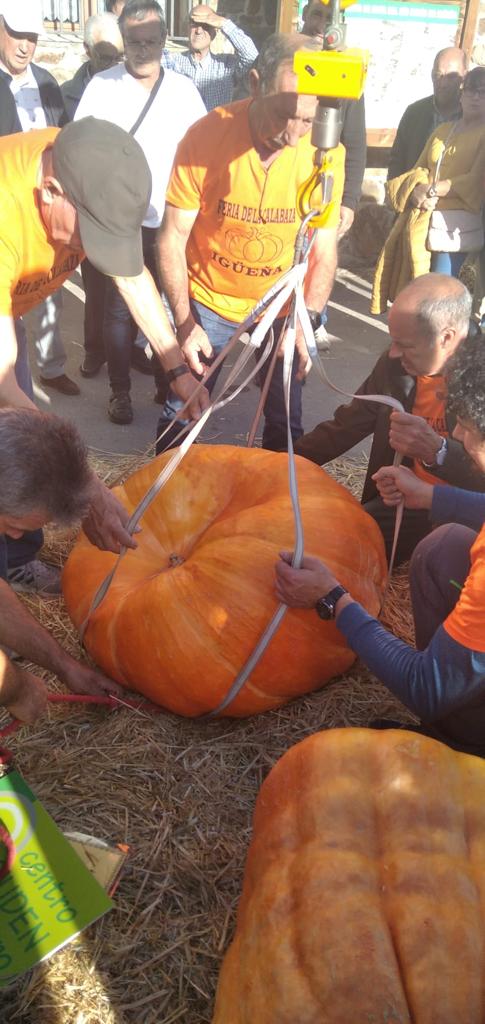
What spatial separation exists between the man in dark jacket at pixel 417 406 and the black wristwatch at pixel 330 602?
864 millimetres

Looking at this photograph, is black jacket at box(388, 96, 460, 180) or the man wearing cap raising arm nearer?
the man wearing cap raising arm

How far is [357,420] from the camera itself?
3602mm

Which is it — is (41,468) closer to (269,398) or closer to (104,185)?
(104,185)

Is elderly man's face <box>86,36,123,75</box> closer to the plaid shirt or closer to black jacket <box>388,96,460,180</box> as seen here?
the plaid shirt

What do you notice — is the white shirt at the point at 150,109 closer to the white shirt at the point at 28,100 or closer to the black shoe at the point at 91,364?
the white shirt at the point at 28,100

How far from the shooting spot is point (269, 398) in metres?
4.15

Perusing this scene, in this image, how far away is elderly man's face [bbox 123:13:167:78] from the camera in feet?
15.7

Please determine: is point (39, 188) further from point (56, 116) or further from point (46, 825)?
point (56, 116)

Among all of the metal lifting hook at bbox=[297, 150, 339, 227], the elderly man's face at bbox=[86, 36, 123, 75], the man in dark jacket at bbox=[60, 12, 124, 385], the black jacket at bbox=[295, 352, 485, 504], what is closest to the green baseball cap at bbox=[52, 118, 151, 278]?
the metal lifting hook at bbox=[297, 150, 339, 227]

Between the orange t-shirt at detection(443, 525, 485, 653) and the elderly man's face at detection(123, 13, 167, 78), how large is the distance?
405cm

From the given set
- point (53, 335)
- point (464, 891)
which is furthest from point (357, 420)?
point (53, 335)

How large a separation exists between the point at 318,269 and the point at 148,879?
2.80 metres

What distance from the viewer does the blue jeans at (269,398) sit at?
153 inches

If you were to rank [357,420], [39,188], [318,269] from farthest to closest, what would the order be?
[318,269]
[357,420]
[39,188]
